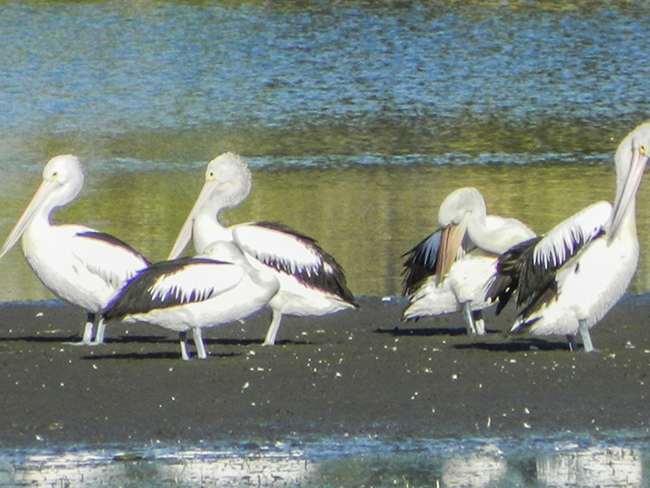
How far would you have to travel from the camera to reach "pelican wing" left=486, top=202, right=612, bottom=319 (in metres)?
7.80

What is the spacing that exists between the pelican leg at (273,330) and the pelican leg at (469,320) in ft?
3.63

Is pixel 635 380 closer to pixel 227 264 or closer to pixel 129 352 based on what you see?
pixel 227 264

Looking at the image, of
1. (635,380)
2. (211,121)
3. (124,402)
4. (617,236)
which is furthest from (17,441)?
(211,121)

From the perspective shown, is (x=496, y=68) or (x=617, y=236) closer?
(x=617, y=236)

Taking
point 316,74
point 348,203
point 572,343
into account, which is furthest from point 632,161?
point 316,74

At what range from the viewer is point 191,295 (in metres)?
7.59

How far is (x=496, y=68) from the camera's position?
27.4 meters

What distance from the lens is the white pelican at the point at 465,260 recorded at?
8.73m

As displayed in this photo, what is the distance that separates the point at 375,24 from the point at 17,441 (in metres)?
29.8

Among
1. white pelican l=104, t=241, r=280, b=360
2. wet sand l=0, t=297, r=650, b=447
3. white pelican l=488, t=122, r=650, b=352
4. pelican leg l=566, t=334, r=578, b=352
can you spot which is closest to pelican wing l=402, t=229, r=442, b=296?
wet sand l=0, t=297, r=650, b=447

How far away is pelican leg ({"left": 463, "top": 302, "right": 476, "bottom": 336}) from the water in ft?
4.99

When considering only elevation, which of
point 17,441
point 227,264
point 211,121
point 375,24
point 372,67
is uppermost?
point 375,24

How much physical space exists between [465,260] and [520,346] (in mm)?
931

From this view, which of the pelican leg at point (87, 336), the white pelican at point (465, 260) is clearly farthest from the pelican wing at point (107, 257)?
the white pelican at point (465, 260)
